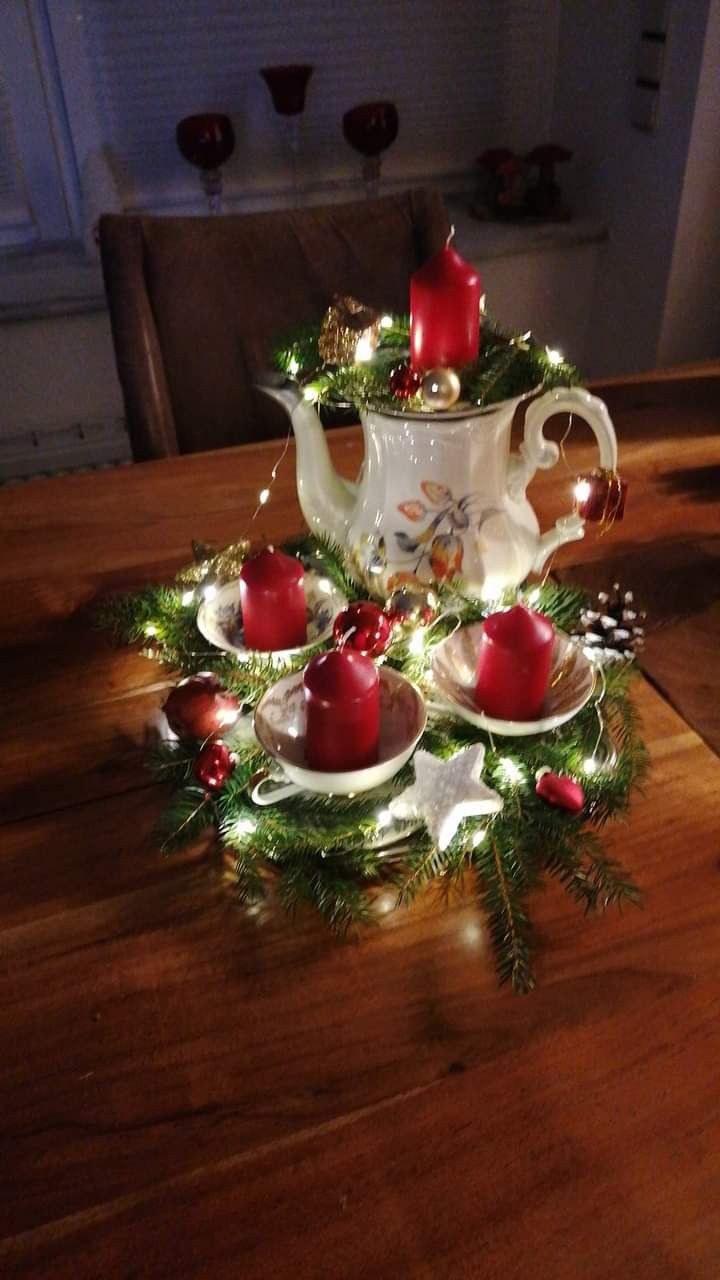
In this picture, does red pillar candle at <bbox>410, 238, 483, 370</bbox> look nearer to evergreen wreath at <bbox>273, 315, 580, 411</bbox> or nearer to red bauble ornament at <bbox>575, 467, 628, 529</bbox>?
evergreen wreath at <bbox>273, 315, 580, 411</bbox>

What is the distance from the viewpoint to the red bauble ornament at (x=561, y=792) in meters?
0.56

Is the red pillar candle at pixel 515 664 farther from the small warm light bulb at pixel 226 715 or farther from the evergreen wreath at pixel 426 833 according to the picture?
the small warm light bulb at pixel 226 715

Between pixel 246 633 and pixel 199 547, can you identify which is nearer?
pixel 246 633

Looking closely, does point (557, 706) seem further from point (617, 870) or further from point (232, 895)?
point (232, 895)

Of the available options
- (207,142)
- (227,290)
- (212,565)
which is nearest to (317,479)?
(212,565)

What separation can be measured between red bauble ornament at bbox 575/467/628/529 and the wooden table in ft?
0.46

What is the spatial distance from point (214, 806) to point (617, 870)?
24 cm

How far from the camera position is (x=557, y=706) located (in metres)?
0.60

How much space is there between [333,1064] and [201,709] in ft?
0.77

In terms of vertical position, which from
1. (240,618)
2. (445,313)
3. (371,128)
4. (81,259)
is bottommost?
(81,259)

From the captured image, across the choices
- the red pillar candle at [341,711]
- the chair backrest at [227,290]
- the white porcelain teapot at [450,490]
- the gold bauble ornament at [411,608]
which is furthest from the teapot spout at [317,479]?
the chair backrest at [227,290]

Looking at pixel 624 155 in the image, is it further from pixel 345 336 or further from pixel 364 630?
pixel 364 630

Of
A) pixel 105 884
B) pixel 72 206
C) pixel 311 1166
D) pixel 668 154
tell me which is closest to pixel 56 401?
pixel 72 206

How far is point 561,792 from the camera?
0.56m
